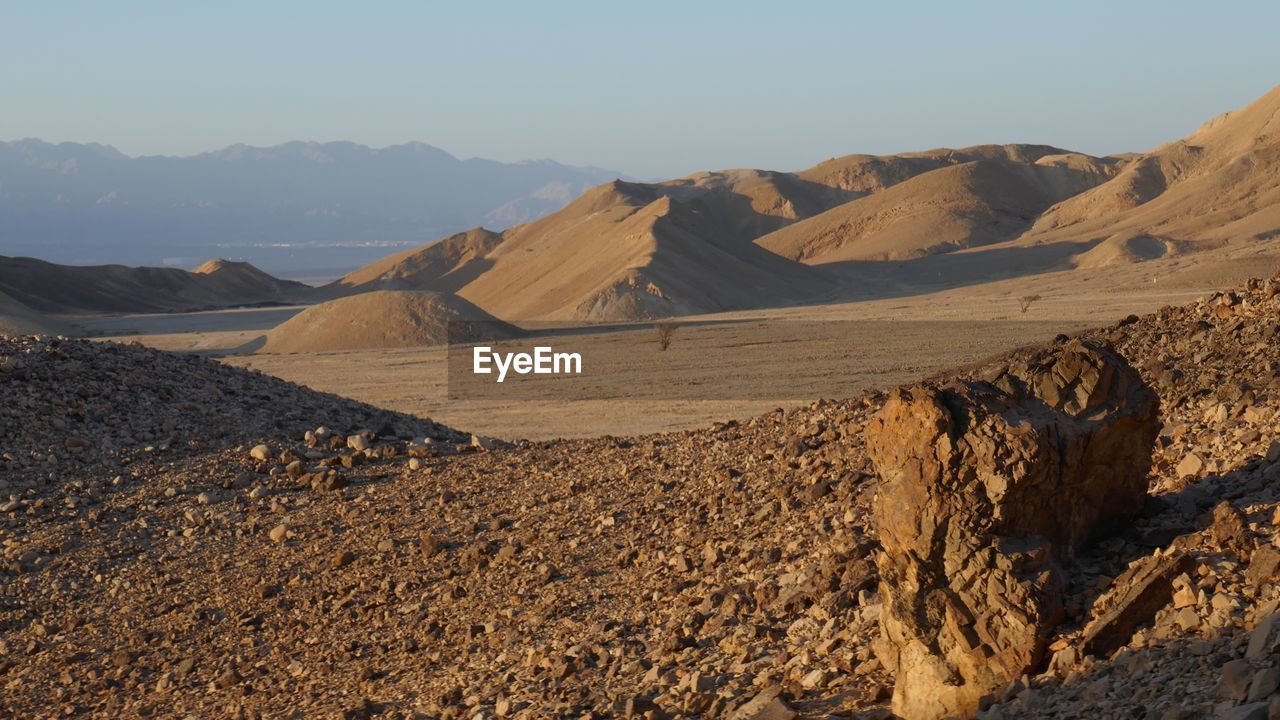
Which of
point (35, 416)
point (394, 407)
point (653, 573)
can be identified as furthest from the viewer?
point (394, 407)

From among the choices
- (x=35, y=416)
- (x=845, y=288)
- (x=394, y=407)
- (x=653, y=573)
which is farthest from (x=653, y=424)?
(x=845, y=288)

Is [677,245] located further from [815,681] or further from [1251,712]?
[1251,712]

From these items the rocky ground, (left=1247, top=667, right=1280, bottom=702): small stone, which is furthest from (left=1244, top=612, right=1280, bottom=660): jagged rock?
(left=1247, top=667, right=1280, bottom=702): small stone

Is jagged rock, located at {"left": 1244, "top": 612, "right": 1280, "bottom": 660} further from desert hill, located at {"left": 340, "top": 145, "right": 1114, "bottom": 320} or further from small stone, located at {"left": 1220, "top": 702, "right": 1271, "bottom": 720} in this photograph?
desert hill, located at {"left": 340, "top": 145, "right": 1114, "bottom": 320}

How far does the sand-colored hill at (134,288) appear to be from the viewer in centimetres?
6988

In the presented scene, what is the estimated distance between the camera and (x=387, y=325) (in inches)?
1599

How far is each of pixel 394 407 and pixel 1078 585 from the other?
69.5 feet

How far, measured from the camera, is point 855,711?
5125 mm

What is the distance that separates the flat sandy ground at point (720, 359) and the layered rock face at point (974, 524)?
1393cm

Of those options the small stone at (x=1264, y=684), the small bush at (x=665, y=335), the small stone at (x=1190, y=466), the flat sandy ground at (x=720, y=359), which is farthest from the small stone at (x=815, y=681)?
the small bush at (x=665, y=335)

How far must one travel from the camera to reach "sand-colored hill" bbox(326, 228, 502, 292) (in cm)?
7912

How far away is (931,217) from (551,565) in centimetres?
7007

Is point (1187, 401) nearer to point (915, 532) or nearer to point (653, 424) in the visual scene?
point (915, 532)

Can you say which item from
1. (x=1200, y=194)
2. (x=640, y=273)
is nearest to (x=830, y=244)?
(x=1200, y=194)
